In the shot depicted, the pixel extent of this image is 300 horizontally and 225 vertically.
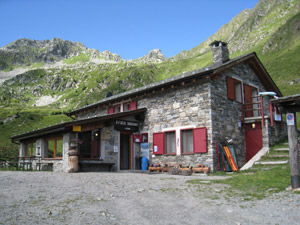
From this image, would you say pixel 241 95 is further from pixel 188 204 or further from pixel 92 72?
pixel 92 72

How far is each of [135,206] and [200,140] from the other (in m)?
7.55

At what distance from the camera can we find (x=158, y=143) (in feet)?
48.8

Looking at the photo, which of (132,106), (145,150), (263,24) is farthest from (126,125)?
(263,24)

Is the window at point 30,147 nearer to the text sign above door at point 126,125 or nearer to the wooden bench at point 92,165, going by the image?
the wooden bench at point 92,165

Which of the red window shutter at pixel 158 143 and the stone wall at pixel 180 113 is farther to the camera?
the red window shutter at pixel 158 143

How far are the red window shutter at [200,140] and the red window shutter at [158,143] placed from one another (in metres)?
2.05

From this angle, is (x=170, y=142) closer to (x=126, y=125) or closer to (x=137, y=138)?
(x=137, y=138)

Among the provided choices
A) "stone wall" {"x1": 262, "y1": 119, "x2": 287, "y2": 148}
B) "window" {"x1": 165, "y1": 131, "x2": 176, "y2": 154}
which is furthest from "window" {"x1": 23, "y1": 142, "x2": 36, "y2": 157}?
"stone wall" {"x1": 262, "y1": 119, "x2": 287, "y2": 148}

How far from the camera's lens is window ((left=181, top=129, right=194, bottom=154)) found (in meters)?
13.7

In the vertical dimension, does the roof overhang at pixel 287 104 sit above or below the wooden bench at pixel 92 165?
above

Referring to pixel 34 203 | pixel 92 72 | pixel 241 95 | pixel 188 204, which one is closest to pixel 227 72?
pixel 241 95

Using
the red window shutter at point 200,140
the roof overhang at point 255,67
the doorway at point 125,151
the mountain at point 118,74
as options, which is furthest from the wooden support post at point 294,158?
the mountain at point 118,74

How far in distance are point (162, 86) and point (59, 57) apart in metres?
199

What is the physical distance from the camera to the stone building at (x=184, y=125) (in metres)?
13.2
